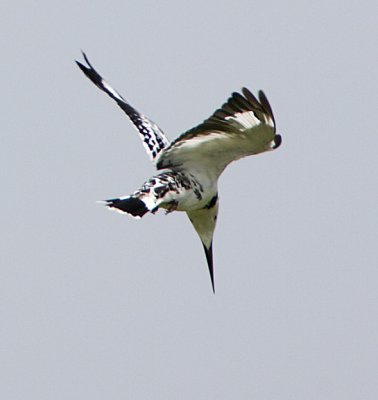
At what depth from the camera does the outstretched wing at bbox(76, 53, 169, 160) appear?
12.5 metres

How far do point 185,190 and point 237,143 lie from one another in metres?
0.60

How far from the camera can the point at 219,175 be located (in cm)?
1217

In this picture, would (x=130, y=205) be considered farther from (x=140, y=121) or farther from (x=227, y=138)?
(x=140, y=121)

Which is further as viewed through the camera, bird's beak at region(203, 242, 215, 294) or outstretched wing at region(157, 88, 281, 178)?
bird's beak at region(203, 242, 215, 294)

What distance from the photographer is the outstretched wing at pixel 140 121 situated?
494 inches

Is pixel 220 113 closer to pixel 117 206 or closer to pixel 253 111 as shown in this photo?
pixel 253 111

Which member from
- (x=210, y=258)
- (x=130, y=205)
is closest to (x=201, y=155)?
(x=130, y=205)

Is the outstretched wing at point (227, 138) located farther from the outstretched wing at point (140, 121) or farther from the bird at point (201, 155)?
the outstretched wing at point (140, 121)

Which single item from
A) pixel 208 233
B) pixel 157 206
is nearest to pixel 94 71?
Answer: pixel 208 233

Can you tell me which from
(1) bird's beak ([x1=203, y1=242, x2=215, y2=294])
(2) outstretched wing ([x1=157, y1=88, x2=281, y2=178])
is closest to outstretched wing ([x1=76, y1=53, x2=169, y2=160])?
(2) outstretched wing ([x1=157, y1=88, x2=281, y2=178])

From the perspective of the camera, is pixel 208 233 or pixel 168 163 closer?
pixel 168 163

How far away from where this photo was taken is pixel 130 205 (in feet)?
35.4

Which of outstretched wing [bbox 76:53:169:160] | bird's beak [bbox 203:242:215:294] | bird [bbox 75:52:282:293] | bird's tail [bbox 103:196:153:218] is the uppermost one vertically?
outstretched wing [bbox 76:53:169:160]

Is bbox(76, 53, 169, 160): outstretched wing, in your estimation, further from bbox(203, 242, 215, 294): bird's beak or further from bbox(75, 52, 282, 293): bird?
bbox(203, 242, 215, 294): bird's beak
